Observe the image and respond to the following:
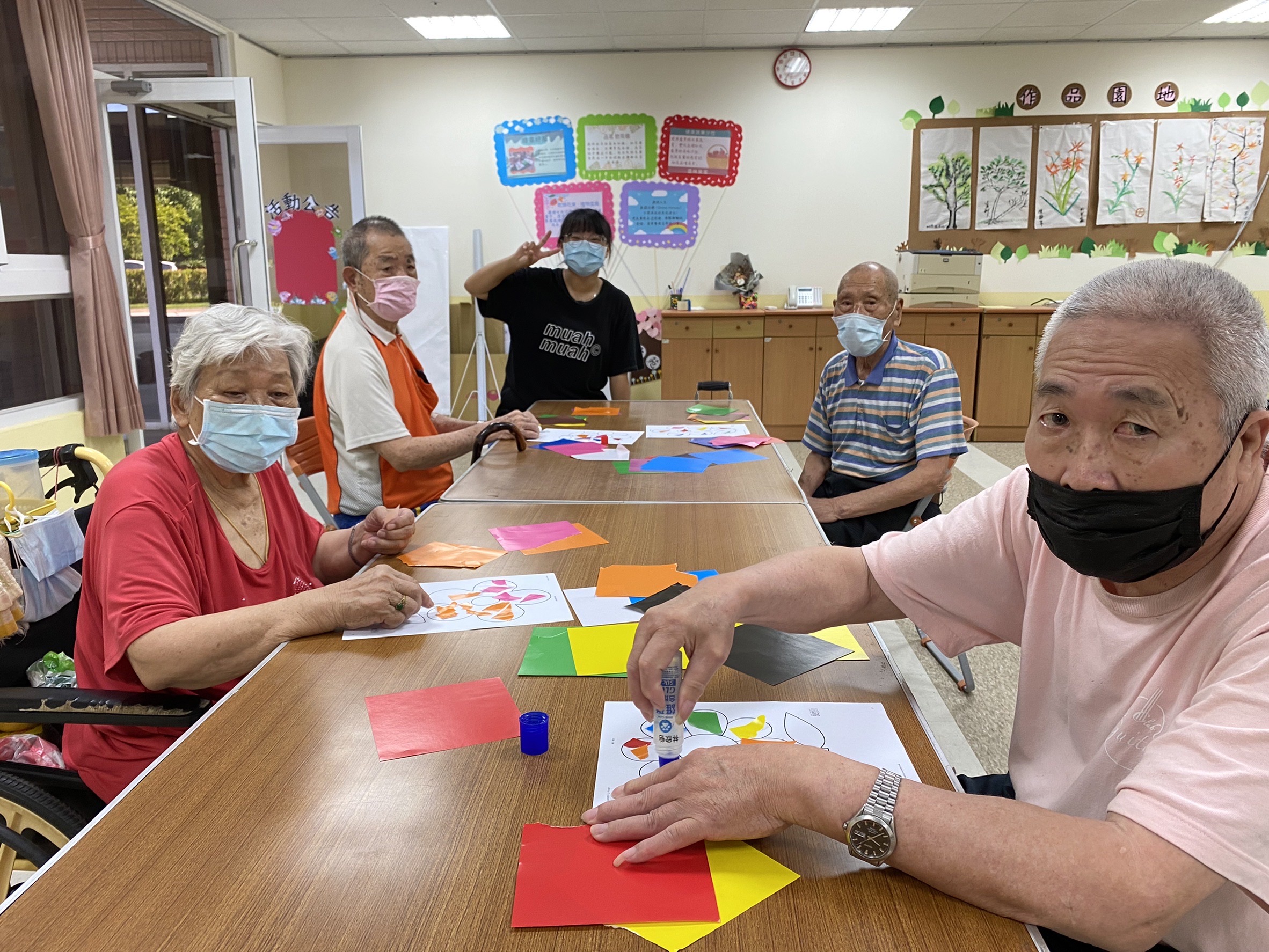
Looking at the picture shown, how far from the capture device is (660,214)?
686cm

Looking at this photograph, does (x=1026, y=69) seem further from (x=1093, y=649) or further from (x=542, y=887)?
Result: (x=542, y=887)

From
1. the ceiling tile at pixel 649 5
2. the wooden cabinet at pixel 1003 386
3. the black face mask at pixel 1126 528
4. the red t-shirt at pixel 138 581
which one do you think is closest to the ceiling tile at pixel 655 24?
the ceiling tile at pixel 649 5

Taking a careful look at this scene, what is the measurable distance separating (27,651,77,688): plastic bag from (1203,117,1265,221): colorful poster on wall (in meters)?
7.81

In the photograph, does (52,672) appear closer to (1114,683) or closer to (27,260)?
(1114,683)

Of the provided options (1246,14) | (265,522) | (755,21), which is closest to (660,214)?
(755,21)

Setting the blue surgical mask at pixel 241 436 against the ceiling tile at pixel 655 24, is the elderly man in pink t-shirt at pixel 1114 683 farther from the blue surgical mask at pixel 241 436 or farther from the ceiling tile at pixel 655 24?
the ceiling tile at pixel 655 24

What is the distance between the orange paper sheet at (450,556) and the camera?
5.78 ft

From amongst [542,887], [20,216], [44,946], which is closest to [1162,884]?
[542,887]

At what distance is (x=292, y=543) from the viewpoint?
70.8 inches

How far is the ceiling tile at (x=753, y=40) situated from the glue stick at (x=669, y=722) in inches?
246

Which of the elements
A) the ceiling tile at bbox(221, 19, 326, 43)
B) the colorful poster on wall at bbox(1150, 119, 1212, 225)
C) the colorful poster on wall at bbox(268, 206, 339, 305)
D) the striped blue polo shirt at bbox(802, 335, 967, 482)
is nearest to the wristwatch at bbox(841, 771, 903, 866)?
the striped blue polo shirt at bbox(802, 335, 967, 482)

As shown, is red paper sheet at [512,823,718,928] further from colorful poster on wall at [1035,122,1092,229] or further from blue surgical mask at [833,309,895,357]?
colorful poster on wall at [1035,122,1092,229]

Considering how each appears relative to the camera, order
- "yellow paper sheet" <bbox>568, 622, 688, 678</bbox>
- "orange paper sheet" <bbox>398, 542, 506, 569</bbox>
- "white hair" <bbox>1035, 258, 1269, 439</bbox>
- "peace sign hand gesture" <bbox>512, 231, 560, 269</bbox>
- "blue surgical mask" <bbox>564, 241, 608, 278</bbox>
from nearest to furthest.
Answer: "white hair" <bbox>1035, 258, 1269, 439</bbox> → "yellow paper sheet" <bbox>568, 622, 688, 678</bbox> → "orange paper sheet" <bbox>398, 542, 506, 569</bbox> → "peace sign hand gesture" <bbox>512, 231, 560, 269</bbox> → "blue surgical mask" <bbox>564, 241, 608, 278</bbox>

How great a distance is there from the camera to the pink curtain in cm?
395
